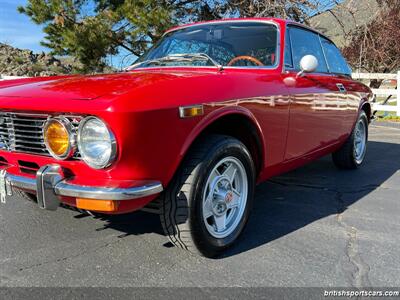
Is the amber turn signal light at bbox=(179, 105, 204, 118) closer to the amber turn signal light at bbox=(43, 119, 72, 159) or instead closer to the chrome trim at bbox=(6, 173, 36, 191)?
the amber turn signal light at bbox=(43, 119, 72, 159)

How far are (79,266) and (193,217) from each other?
2.60 feet

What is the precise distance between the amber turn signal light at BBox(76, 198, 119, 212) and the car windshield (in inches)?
63.9

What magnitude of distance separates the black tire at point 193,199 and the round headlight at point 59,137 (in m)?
0.64

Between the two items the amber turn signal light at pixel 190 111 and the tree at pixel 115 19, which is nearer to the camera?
the amber turn signal light at pixel 190 111

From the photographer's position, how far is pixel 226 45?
3.82 metres

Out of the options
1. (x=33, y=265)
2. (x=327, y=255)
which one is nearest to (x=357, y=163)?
(x=327, y=255)

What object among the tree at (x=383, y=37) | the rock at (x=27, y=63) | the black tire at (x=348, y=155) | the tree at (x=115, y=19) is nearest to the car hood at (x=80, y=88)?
the black tire at (x=348, y=155)

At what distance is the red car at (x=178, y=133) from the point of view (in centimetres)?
238

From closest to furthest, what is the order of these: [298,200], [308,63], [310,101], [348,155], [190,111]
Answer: [190,111] → [308,63] → [310,101] → [298,200] → [348,155]

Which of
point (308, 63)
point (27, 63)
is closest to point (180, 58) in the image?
point (308, 63)

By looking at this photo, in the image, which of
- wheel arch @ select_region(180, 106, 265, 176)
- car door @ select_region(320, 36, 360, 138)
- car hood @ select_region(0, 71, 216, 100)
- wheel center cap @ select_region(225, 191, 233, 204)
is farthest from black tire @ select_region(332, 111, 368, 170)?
car hood @ select_region(0, 71, 216, 100)

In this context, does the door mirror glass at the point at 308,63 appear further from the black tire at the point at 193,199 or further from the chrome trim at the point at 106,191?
the chrome trim at the point at 106,191

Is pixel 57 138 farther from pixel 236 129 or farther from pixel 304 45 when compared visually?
pixel 304 45

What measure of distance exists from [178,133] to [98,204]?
0.60m
